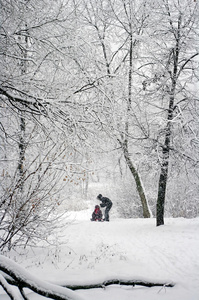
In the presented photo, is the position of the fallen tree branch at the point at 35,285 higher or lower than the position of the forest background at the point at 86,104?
lower

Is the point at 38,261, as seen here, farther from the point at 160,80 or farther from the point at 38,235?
the point at 160,80

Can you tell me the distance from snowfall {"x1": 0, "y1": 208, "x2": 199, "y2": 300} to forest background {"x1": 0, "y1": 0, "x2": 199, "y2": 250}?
2.24 feet

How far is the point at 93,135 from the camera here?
3.77 metres

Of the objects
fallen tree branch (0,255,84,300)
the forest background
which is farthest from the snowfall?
the forest background

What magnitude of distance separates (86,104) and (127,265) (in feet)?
10.5

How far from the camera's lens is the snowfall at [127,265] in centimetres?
283

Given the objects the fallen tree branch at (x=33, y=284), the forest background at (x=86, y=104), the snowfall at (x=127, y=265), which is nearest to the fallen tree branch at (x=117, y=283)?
the snowfall at (x=127, y=265)

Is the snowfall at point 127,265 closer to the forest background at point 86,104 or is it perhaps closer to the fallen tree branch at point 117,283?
the fallen tree branch at point 117,283

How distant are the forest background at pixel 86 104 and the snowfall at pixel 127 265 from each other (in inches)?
26.9

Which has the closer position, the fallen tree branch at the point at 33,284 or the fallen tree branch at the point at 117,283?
the fallen tree branch at the point at 33,284

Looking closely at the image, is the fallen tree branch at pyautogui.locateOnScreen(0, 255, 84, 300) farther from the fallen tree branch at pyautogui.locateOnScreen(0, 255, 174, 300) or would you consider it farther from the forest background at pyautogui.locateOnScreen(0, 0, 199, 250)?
the forest background at pyautogui.locateOnScreen(0, 0, 199, 250)

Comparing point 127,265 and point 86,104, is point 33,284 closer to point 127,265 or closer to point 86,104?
point 86,104

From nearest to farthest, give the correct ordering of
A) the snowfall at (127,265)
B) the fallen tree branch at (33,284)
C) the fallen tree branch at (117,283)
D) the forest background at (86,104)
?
the fallen tree branch at (33,284) → the fallen tree branch at (117,283) → the snowfall at (127,265) → the forest background at (86,104)

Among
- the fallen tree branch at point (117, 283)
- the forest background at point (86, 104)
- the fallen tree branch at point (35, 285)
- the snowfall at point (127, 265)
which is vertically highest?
the forest background at point (86, 104)
